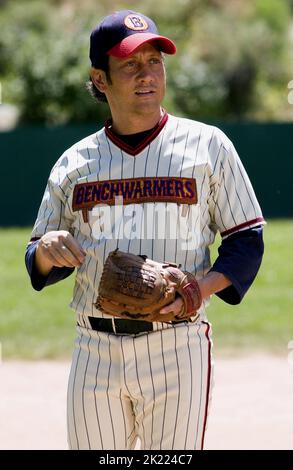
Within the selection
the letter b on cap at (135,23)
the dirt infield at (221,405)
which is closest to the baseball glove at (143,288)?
the letter b on cap at (135,23)

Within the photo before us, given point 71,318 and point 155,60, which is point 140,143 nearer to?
point 155,60

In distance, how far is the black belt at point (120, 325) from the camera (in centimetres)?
288

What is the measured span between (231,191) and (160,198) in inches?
8.7

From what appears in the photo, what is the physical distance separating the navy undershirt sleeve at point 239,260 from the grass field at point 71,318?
180 inches

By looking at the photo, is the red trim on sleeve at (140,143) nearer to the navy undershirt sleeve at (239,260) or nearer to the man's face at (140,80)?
the man's face at (140,80)

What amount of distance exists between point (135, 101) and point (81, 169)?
0.27 meters

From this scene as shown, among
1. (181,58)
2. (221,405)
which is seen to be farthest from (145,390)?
Result: (181,58)

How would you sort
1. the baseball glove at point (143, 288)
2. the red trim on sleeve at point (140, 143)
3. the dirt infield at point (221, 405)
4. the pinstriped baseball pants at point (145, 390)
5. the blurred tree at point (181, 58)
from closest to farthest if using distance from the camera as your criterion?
the baseball glove at point (143, 288)
the pinstriped baseball pants at point (145, 390)
the red trim on sleeve at point (140, 143)
the dirt infield at point (221, 405)
the blurred tree at point (181, 58)

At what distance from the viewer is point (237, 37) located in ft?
101

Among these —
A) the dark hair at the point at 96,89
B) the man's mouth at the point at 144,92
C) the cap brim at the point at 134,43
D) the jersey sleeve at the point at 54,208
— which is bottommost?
the jersey sleeve at the point at 54,208

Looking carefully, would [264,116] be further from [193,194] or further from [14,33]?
[193,194]

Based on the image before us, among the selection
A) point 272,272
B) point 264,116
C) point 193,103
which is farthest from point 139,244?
point 264,116

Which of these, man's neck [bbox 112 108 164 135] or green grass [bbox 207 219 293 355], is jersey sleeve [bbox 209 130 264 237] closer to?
man's neck [bbox 112 108 164 135]

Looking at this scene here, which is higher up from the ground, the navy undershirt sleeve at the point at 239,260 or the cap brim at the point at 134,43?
the cap brim at the point at 134,43
